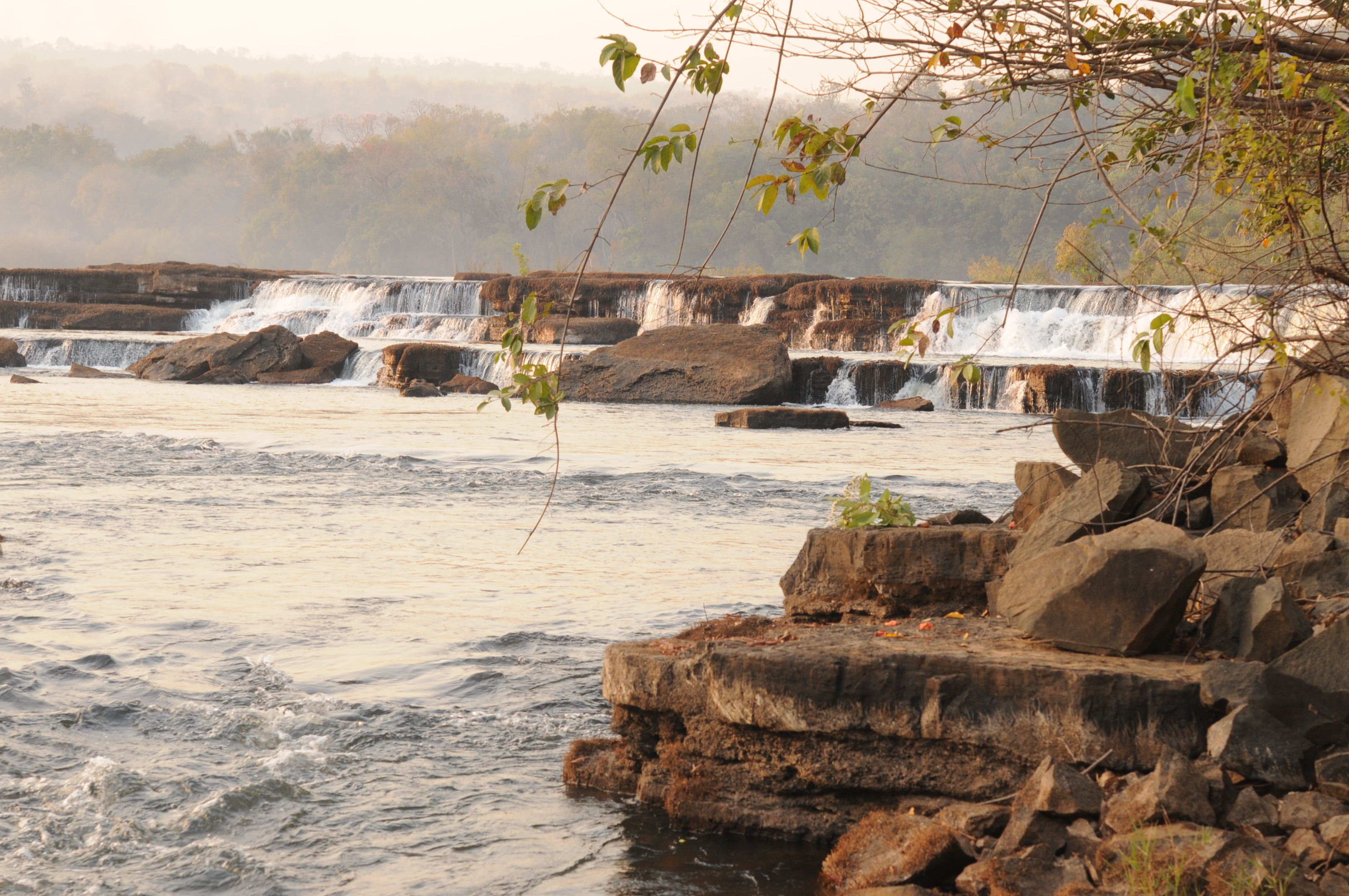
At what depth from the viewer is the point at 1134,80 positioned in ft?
15.3

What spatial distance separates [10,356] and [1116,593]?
29.9m

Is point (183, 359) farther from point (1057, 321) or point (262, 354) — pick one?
point (1057, 321)

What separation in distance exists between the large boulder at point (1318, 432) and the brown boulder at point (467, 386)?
64.3ft

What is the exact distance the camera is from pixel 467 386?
24500mm

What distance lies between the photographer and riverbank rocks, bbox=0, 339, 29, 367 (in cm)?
2864

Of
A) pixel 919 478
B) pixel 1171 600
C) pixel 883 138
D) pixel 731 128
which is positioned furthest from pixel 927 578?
pixel 731 128

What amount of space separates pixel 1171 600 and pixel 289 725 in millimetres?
3191

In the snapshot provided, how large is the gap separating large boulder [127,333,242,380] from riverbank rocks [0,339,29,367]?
11.4ft

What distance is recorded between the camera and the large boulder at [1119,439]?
214 inches

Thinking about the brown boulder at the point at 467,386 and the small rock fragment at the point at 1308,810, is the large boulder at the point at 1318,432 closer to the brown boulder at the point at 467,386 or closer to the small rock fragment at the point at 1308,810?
the small rock fragment at the point at 1308,810

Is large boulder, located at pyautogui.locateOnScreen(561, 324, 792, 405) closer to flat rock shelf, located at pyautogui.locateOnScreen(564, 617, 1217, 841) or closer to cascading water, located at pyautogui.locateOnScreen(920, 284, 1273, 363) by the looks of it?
cascading water, located at pyautogui.locateOnScreen(920, 284, 1273, 363)

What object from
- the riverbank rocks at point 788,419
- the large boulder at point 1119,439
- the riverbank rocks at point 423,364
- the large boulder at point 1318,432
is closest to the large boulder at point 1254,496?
the large boulder at point 1318,432

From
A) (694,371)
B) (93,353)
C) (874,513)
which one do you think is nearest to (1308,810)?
(874,513)

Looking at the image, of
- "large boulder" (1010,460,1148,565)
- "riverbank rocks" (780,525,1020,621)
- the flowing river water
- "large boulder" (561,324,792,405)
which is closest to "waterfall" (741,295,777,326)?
"large boulder" (561,324,792,405)
